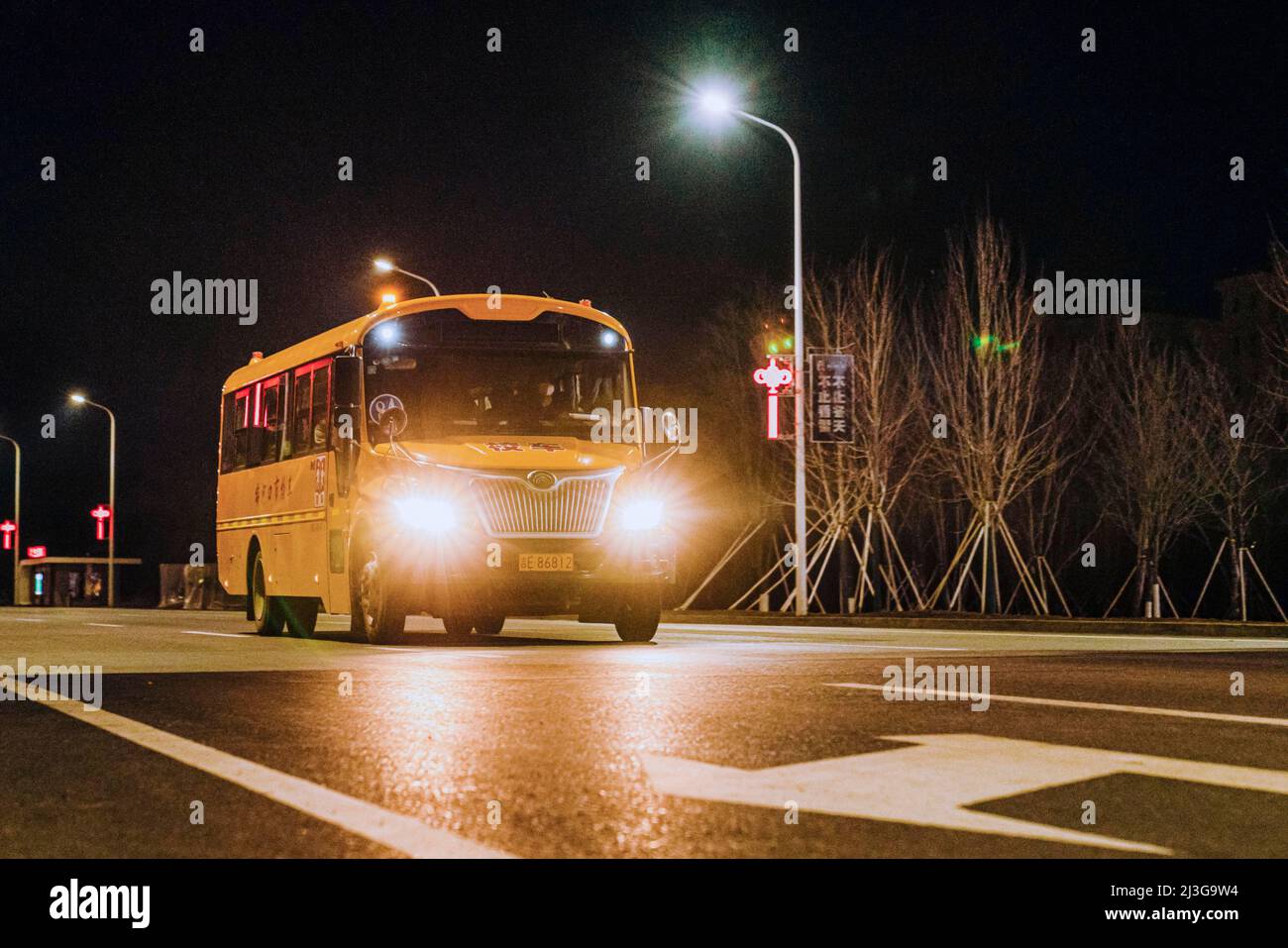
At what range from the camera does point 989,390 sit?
31.7m

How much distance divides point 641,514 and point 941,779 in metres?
10.4

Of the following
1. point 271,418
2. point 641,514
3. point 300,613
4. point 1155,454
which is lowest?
point 300,613

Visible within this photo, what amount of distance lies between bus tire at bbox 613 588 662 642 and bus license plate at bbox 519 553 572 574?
3.24 ft

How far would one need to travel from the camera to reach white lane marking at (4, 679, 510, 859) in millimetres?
5031

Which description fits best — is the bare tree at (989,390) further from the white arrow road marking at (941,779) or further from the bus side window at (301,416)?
the white arrow road marking at (941,779)

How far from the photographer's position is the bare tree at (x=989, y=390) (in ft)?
103

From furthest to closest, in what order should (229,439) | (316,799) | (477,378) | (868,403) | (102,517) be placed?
(102,517) → (868,403) → (229,439) → (477,378) → (316,799)

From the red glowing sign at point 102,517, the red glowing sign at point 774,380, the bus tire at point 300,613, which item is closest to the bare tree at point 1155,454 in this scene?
the red glowing sign at point 774,380

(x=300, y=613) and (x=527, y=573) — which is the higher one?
(x=527, y=573)

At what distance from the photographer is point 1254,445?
35938 millimetres

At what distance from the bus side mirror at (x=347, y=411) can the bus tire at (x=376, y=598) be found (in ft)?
2.69

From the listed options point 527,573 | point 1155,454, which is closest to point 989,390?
point 1155,454

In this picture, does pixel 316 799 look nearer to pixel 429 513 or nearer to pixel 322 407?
pixel 429 513
